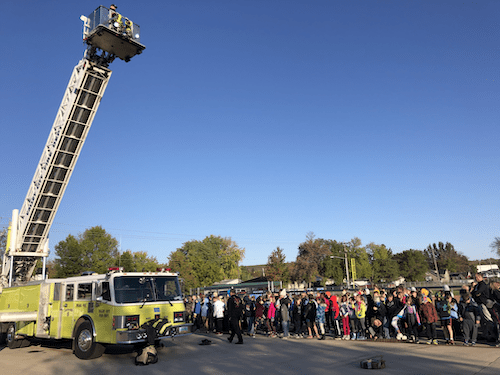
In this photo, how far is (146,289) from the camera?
10.7 metres

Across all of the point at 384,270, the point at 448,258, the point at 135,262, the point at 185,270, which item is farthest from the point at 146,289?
the point at 448,258

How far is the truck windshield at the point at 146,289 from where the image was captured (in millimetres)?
10162

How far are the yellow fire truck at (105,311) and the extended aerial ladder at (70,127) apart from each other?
3.83m

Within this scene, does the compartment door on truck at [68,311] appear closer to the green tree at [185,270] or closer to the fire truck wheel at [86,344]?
the fire truck wheel at [86,344]

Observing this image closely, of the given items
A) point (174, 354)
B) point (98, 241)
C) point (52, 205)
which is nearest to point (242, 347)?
point (174, 354)

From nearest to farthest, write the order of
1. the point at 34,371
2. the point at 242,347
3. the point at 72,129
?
the point at 34,371 → the point at 242,347 → the point at 72,129

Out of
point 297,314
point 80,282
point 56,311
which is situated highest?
point 80,282

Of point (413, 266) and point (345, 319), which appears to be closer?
point (345, 319)

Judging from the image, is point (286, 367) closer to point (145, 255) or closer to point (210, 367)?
point (210, 367)

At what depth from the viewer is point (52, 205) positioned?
55.8ft

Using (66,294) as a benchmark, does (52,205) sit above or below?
above

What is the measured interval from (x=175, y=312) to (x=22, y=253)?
34.5ft

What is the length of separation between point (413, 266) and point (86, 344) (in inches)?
2918

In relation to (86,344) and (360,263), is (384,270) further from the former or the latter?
(86,344)
